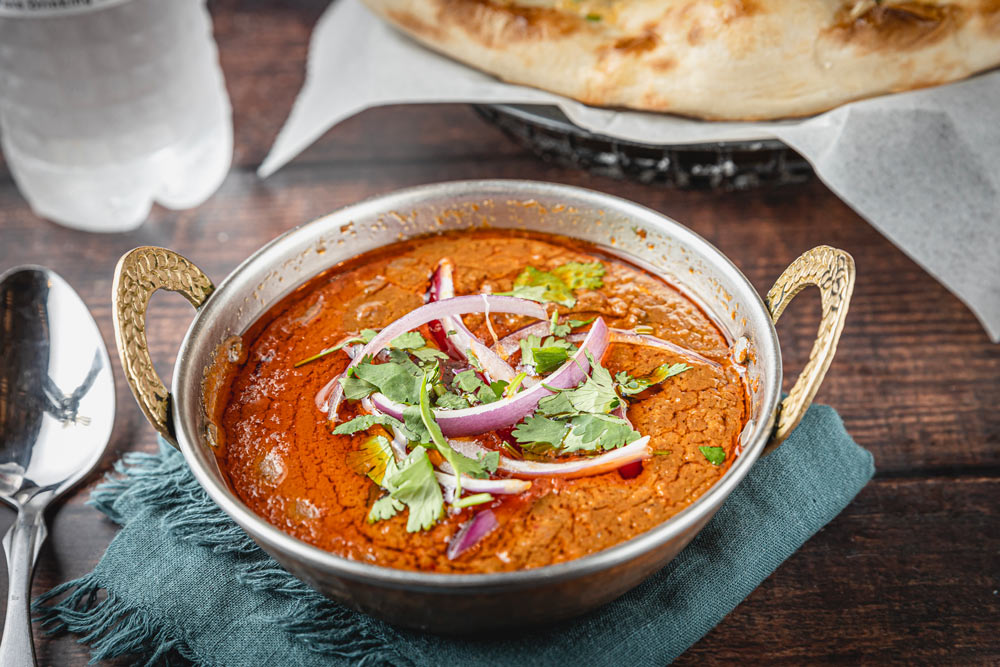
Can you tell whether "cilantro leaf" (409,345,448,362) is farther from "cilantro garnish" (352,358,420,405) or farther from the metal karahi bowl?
the metal karahi bowl

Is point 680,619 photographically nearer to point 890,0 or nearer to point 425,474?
point 425,474

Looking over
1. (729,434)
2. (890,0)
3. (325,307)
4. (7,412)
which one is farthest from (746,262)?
(7,412)

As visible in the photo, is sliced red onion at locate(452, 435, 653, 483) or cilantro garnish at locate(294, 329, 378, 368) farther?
cilantro garnish at locate(294, 329, 378, 368)

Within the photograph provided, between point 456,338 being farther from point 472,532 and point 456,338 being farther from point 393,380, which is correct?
point 472,532

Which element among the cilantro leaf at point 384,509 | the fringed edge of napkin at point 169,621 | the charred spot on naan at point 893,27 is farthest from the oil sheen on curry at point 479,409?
the charred spot on naan at point 893,27

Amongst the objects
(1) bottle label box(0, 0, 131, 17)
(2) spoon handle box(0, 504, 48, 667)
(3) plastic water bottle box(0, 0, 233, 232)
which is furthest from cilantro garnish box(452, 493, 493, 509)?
(1) bottle label box(0, 0, 131, 17)

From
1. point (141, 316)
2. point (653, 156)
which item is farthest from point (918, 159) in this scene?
point (141, 316)
